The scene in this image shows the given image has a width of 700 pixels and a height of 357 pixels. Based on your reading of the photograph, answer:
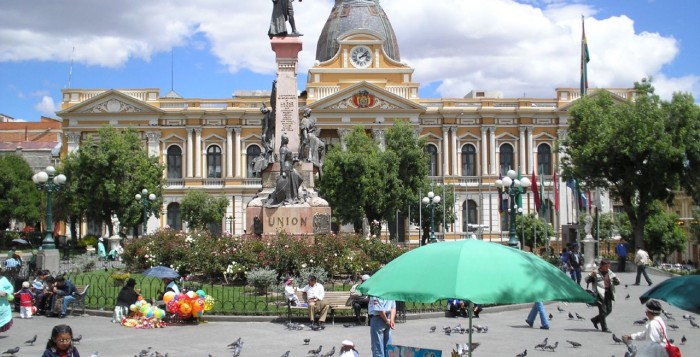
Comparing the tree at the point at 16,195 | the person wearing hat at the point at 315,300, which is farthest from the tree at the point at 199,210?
the person wearing hat at the point at 315,300

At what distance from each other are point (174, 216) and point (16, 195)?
11.3 meters

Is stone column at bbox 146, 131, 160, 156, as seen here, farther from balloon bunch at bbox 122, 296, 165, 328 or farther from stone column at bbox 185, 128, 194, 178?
balloon bunch at bbox 122, 296, 165, 328

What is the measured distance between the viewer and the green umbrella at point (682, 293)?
7.03m

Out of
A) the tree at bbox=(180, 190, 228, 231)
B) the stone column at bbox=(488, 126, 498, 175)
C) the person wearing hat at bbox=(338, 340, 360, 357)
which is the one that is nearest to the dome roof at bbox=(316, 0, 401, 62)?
the stone column at bbox=(488, 126, 498, 175)

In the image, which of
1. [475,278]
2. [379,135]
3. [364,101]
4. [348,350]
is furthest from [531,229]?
[475,278]

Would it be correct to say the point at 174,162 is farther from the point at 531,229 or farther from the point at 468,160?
the point at 531,229

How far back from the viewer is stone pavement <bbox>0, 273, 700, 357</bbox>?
13.5m

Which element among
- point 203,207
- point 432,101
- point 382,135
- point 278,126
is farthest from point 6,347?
point 432,101

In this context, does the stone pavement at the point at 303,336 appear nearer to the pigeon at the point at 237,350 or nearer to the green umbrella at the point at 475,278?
the pigeon at the point at 237,350

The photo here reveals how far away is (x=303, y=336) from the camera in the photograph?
596 inches

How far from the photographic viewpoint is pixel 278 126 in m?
25.9

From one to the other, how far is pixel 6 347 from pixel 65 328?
7221 millimetres

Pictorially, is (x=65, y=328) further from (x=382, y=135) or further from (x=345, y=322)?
(x=382, y=135)

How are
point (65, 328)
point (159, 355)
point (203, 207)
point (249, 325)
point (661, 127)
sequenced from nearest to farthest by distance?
point (65, 328)
point (159, 355)
point (249, 325)
point (661, 127)
point (203, 207)
